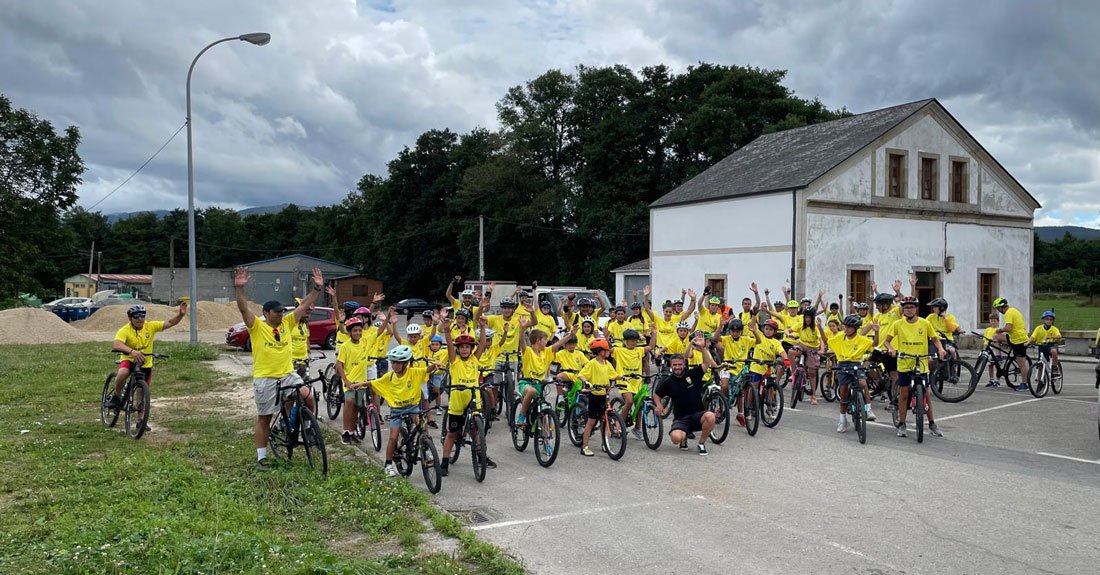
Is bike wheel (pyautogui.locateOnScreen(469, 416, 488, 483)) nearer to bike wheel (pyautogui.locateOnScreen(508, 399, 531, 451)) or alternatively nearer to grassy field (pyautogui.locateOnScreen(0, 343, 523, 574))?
grassy field (pyautogui.locateOnScreen(0, 343, 523, 574))

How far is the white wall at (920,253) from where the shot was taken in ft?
90.6

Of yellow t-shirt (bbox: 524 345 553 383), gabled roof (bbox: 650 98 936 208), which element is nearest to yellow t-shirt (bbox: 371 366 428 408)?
yellow t-shirt (bbox: 524 345 553 383)

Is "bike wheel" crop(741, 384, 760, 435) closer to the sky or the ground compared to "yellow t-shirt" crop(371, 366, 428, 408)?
closer to the ground

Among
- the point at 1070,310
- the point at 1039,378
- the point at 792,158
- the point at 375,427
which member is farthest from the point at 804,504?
the point at 1070,310

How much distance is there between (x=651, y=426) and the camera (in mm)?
10375

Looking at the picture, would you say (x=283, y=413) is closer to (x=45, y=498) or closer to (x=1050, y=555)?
(x=45, y=498)

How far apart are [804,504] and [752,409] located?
3692 millimetres

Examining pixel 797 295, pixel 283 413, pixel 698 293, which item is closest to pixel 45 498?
pixel 283 413

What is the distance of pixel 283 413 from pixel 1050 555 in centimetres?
719

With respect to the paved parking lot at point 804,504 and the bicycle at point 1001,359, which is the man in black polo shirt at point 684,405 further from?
the bicycle at point 1001,359

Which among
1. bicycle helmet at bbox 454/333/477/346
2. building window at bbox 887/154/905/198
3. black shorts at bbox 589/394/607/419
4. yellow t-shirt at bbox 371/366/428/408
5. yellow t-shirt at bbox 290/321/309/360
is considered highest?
building window at bbox 887/154/905/198

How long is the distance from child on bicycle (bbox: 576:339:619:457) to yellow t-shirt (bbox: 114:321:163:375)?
598 cm

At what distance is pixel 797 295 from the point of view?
1062 inches

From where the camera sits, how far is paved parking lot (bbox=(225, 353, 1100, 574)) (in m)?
5.87
